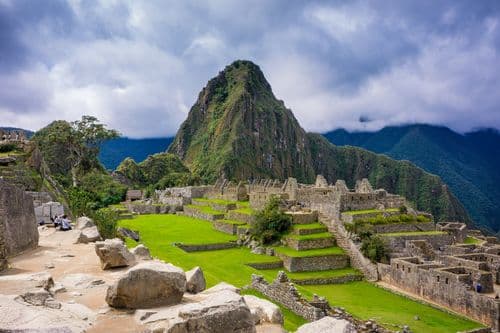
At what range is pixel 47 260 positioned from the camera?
1056 centimetres

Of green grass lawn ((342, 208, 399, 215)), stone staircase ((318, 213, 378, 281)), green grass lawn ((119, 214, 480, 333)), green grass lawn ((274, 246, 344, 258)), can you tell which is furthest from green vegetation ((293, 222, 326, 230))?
green grass lawn ((119, 214, 480, 333))

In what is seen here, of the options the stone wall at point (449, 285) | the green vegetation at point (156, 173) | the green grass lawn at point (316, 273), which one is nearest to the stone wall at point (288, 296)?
the green grass lawn at point (316, 273)

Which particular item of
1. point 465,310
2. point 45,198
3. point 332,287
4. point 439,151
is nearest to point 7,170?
point 45,198

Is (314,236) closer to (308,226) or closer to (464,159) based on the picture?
(308,226)

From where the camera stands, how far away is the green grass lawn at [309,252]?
26706 mm

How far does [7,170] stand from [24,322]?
59.2ft

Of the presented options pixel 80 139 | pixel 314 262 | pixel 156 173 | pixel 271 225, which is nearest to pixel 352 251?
pixel 314 262

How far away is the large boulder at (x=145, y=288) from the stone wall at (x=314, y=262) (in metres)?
19.9

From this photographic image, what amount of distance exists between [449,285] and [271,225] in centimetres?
1268

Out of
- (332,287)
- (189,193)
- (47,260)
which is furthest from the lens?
(189,193)

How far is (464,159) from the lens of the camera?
167750mm

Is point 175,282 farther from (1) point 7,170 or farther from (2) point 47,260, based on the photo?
(1) point 7,170

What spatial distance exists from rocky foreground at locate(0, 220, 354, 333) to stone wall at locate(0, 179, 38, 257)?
1490mm

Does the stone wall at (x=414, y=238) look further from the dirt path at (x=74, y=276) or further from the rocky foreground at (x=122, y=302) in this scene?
the rocky foreground at (x=122, y=302)
